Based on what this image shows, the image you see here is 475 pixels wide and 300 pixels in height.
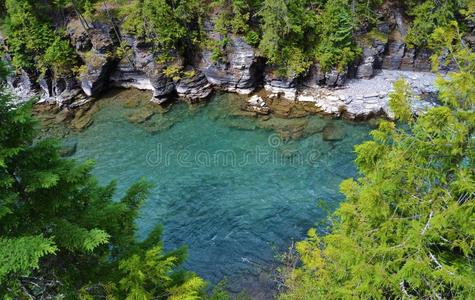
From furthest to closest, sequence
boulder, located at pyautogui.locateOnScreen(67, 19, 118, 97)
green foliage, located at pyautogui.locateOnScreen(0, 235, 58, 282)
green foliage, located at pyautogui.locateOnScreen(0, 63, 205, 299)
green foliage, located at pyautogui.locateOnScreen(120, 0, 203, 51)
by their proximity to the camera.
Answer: boulder, located at pyautogui.locateOnScreen(67, 19, 118, 97) < green foliage, located at pyautogui.locateOnScreen(120, 0, 203, 51) < green foliage, located at pyautogui.locateOnScreen(0, 63, 205, 299) < green foliage, located at pyautogui.locateOnScreen(0, 235, 58, 282)

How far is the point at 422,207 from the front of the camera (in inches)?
316

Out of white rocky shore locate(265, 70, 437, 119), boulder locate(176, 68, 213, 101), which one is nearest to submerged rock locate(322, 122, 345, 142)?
white rocky shore locate(265, 70, 437, 119)

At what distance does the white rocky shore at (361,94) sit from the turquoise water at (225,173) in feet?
5.13

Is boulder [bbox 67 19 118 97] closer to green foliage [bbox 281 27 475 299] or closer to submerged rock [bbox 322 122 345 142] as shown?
submerged rock [bbox 322 122 345 142]

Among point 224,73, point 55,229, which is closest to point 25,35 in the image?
point 224,73

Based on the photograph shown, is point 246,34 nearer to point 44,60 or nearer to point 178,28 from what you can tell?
point 178,28

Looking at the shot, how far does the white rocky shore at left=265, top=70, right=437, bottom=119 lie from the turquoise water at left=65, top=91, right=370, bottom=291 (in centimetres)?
156

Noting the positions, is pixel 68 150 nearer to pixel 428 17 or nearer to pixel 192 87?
pixel 192 87

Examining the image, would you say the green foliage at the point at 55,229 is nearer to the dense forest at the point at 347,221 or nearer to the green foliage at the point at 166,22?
the dense forest at the point at 347,221

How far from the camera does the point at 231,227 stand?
21.1 meters

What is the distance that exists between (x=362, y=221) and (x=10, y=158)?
359 inches

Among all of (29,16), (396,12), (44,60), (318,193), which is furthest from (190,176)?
(396,12)

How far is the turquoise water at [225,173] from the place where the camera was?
20.0 m

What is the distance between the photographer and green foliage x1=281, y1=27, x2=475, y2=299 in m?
7.20
